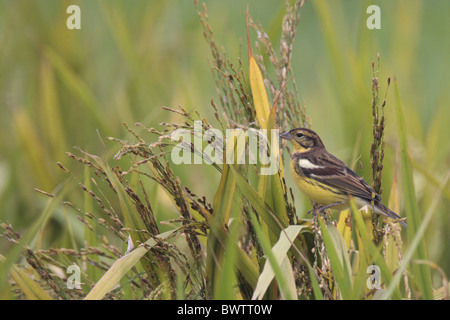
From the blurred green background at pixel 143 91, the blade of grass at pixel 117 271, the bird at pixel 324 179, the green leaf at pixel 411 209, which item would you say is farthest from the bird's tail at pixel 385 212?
the blade of grass at pixel 117 271

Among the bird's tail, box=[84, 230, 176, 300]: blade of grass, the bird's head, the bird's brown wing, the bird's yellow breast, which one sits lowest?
box=[84, 230, 176, 300]: blade of grass

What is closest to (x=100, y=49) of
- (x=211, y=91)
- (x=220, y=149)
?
(x=211, y=91)

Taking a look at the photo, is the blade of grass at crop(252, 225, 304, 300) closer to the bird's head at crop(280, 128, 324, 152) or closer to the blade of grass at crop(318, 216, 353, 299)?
the blade of grass at crop(318, 216, 353, 299)

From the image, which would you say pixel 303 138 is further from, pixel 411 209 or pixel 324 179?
pixel 411 209

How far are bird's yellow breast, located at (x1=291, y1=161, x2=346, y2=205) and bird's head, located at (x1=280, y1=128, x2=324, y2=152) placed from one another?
3.7 inches

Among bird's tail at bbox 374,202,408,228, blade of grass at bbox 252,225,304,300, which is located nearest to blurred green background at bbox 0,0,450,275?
bird's tail at bbox 374,202,408,228

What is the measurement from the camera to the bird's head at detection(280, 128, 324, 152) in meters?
1.84

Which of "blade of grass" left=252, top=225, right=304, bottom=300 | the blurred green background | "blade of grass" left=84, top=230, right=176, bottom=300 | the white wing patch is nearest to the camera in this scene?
"blade of grass" left=252, top=225, right=304, bottom=300

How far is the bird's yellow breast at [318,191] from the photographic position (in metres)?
1.82

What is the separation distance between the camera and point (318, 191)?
186cm

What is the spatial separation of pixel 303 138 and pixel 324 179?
15 centimetres

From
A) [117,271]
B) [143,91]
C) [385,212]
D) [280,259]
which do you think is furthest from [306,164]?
[143,91]

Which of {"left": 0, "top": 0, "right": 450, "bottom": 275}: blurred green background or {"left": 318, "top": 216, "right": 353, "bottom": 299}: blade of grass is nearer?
{"left": 318, "top": 216, "right": 353, "bottom": 299}: blade of grass
